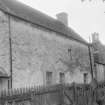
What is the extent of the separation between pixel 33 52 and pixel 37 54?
1.43ft

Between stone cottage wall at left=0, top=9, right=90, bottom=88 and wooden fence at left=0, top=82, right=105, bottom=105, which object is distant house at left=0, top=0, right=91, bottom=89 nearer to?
stone cottage wall at left=0, top=9, right=90, bottom=88

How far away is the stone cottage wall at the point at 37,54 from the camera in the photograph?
11.9 m

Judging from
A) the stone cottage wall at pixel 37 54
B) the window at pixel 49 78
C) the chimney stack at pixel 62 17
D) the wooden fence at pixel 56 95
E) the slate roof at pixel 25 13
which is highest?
the chimney stack at pixel 62 17

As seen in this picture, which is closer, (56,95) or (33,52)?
(56,95)

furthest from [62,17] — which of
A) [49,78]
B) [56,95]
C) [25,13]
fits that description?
[56,95]

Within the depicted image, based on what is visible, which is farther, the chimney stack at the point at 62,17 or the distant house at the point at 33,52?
the chimney stack at the point at 62,17

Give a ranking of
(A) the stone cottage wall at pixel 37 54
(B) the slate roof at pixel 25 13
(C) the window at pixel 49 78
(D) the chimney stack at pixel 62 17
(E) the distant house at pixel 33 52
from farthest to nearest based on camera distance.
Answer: (D) the chimney stack at pixel 62 17, (C) the window at pixel 49 78, (B) the slate roof at pixel 25 13, (A) the stone cottage wall at pixel 37 54, (E) the distant house at pixel 33 52

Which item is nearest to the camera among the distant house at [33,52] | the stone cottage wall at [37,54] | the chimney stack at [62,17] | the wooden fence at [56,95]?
the wooden fence at [56,95]

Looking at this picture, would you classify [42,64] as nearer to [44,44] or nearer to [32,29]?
[44,44]

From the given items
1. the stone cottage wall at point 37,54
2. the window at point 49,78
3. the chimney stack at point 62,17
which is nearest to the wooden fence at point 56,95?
the stone cottage wall at point 37,54

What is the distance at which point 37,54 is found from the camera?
13609 mm

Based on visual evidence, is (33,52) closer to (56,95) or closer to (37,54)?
(37,54)

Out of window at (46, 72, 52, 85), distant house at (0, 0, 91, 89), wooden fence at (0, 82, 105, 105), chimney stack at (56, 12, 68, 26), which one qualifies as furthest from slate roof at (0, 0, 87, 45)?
wooden fence at (0, 82, 105, 105)

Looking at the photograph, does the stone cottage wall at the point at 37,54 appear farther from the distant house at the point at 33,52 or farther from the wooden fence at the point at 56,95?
the wooden fence at the point at 56,95
